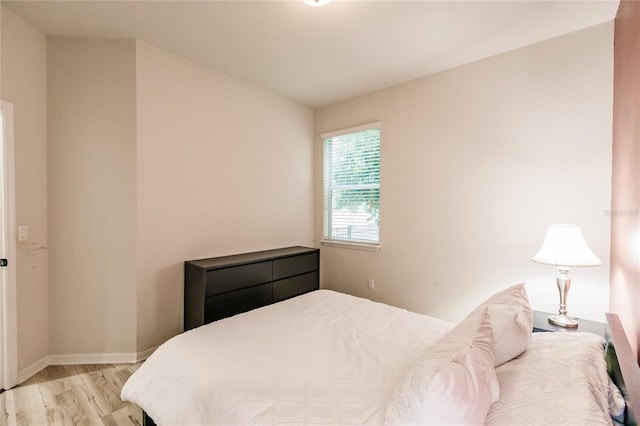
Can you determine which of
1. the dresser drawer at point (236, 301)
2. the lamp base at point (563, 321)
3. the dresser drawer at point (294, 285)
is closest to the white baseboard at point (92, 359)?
the dresser drawer at point (236, 301)

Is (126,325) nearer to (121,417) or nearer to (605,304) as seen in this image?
(121,417)

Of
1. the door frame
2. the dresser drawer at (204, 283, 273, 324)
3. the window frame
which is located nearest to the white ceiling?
the window frame

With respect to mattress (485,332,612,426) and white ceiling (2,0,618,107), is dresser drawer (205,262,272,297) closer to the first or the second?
white ceiling (2,0,618,107)

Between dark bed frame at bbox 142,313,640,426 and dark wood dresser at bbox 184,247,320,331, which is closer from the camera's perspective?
dark bed frame at bbox 142,313,640,426

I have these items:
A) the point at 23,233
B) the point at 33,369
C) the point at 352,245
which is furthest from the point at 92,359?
the point at 352,245

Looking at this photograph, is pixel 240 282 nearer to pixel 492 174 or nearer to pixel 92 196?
pixel 92 196

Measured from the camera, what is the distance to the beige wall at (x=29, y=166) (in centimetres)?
218

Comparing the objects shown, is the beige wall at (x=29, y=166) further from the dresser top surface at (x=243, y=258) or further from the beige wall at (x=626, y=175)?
the beige wall at (x=626, y=175)

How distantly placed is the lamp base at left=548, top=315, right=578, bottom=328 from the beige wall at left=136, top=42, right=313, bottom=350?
8.96ft

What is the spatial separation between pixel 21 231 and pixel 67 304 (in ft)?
2.27

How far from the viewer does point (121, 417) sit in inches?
73.1

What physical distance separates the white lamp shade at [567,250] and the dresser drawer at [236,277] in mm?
2310

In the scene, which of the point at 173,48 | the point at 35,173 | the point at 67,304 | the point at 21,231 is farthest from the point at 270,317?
the point at 173,48

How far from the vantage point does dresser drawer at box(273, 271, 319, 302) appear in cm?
315
